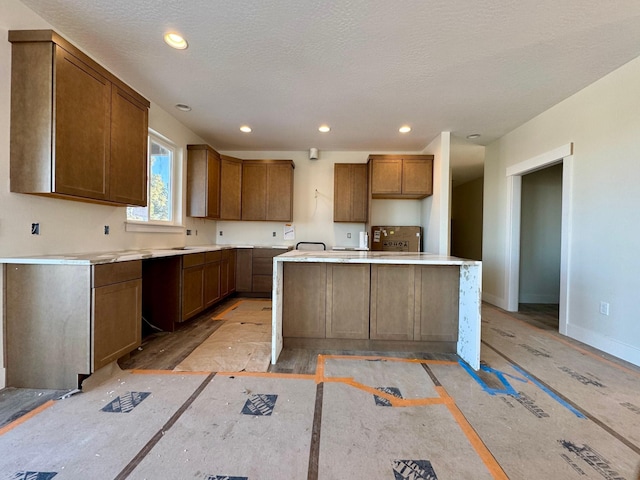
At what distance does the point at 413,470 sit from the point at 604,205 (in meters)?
3.10

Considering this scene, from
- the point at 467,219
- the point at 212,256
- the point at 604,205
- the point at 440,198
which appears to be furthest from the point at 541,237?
the point at 212,256

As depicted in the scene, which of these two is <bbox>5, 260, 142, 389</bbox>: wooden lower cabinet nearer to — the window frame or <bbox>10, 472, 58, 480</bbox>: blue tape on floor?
<bbox>10, 472, 58, 480</bbox>: blue tape on floor

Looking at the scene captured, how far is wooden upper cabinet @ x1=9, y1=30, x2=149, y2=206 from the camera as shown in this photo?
6.11 ft

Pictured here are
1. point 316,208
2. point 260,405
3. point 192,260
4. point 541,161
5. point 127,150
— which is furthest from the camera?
point 316,208

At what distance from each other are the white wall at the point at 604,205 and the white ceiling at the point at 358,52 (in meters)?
0.25

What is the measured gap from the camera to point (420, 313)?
8.50ft

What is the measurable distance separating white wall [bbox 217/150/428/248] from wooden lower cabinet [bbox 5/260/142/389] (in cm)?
354

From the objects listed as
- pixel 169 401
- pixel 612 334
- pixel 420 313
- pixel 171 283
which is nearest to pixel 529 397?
pixel 420 313

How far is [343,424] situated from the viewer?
1.58 m

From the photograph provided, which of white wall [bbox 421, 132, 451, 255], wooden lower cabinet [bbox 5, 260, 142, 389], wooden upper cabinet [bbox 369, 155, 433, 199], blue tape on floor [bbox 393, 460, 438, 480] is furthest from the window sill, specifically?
white wall [bbox 421, 132, 451, 255]

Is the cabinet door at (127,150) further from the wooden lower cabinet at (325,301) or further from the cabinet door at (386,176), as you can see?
the cabinet door at (386,176)

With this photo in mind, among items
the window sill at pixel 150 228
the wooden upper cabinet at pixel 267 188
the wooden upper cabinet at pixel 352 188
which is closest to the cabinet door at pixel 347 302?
the window sill at pixel 150 228

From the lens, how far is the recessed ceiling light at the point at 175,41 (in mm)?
2164

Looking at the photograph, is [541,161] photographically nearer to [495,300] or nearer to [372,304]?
[495,300]
